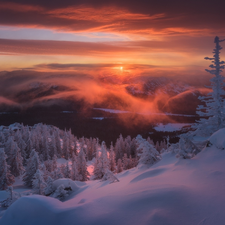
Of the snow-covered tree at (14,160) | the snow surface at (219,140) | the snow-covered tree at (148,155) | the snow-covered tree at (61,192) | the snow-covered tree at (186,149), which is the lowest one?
Result: the snow-covered tree at (14,160)

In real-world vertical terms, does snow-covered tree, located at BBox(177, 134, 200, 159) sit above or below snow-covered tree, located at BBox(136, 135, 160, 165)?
above

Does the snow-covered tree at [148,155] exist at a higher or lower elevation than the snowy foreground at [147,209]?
lower

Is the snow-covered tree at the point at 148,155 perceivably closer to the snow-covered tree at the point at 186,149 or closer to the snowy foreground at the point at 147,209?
the snow-covered tree at the point at 186,149

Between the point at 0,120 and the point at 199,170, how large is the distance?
657ft

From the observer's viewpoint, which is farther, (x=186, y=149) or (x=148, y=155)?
(x=148, y=155)

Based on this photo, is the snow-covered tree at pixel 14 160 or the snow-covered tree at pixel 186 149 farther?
the snow-covered tree at pixel 14 160

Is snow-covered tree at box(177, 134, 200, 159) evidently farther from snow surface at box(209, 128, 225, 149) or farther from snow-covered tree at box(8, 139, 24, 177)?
snow-covered tree at box(8, 139, 24, 177)

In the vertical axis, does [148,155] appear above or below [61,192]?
above

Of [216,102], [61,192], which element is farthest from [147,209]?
[216,102]

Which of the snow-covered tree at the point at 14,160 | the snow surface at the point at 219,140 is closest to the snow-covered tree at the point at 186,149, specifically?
the snow surface at the point at 219,140

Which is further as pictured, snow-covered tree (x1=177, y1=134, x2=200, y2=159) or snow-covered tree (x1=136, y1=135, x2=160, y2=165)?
snow-covered tree (x1=136, y1=135, x2=160, y2=165)

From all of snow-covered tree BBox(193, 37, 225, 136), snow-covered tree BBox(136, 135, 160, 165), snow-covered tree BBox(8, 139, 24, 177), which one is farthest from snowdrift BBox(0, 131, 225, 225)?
snow-covered tree BBox(8, 139, 24, 177)

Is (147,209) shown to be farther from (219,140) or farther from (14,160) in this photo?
(14,160)

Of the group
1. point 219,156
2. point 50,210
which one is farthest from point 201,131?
point 50,210
